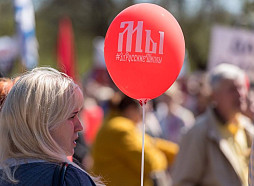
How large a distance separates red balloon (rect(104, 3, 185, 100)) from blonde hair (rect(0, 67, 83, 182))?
44 centimetres

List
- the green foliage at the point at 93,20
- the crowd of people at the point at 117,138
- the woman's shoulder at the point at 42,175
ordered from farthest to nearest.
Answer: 1. the green foliage at the point at 93,20
2. the crowd of people at the point at 117,138
3. the woman's shoulder at the point at 42,175

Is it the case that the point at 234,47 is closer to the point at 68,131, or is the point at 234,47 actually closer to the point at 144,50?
the point at 144,50

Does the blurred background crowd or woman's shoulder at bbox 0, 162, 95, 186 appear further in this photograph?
the blurred background crowd

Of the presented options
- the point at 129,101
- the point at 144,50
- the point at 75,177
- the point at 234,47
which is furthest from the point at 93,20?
the point at 75,177

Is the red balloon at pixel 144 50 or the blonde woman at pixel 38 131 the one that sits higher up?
the red balloon at pixel 144 50

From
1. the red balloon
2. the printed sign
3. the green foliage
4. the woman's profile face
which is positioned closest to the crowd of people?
the woman's profile face

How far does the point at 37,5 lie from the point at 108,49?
3126 centimetres

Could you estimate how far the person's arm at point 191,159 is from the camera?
422 cm

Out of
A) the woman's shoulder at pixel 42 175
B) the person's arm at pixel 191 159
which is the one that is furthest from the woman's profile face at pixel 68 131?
the person's arm at pixel 191 159

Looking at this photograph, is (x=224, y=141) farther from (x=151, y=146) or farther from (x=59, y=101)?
(x=59, y=101)

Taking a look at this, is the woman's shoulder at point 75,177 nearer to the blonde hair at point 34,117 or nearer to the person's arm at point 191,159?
the blonde hair at point 34,117

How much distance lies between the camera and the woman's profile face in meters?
2.35

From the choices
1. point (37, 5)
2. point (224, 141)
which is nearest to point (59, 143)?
point (224, 141)

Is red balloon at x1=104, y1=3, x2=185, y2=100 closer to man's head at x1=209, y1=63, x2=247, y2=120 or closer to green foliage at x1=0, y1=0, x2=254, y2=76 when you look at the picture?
man's head at x1=209, y1=63, x2=247, y2=120
